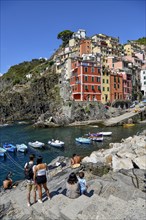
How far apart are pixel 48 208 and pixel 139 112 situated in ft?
187

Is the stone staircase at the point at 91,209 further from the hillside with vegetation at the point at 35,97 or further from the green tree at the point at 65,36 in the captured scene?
the green tree at the point at 65,36

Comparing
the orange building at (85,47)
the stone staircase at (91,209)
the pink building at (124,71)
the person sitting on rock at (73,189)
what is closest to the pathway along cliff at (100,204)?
the stone staircase at (91,209)

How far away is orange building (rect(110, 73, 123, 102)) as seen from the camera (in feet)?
228

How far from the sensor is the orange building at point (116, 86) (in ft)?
228

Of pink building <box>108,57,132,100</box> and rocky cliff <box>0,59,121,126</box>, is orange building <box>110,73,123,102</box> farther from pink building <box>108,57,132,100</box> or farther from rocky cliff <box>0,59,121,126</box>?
rocky cliff <box>0,59,121,126</box>

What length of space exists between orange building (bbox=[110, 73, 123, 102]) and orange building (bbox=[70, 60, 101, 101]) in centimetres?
553

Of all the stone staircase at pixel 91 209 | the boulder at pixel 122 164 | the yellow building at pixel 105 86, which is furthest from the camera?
the yellow building at pixel 105 86

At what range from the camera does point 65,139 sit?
137 ft

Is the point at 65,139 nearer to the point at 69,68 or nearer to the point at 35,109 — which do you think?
the point at 69,68

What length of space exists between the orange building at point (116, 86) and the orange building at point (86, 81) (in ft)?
18.1

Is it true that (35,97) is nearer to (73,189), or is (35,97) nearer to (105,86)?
(105,86)

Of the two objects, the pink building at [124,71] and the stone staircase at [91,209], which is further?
the pink building at [124,71]

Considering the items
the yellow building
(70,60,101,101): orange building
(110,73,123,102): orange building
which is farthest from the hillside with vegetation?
(110,73,123,102): orange building

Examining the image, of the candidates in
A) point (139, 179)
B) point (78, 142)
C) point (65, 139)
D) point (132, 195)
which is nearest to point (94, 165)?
point (139, 179)
